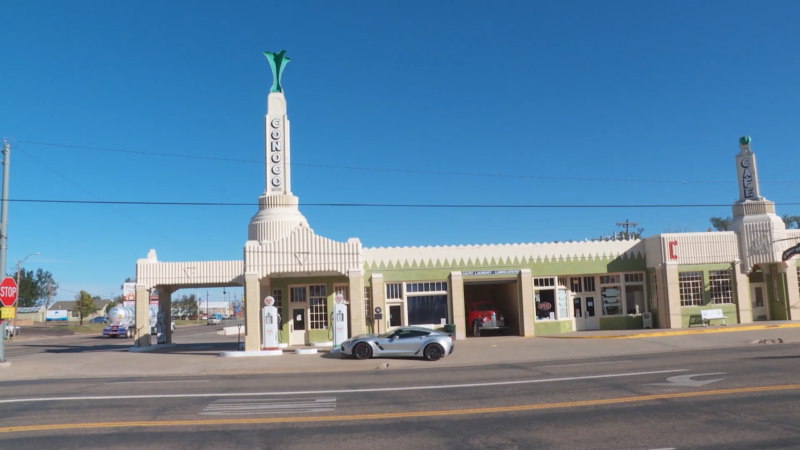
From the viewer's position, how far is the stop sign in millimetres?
22812

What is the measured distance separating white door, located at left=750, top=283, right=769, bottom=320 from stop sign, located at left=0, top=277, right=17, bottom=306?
34.6 meters

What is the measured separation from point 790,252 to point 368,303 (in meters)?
21.2

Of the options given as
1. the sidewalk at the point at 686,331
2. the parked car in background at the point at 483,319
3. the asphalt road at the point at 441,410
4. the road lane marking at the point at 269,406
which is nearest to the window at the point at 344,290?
the parked car in background at the point at 483,319

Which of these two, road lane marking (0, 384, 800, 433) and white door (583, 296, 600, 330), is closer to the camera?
road lane marking (0, 384, 800, 433)

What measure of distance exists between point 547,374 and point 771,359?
637cm

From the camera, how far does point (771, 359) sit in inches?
667

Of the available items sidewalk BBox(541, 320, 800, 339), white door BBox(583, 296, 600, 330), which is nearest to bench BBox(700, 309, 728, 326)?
sidewalk BBox(541, 320, 800, 339)

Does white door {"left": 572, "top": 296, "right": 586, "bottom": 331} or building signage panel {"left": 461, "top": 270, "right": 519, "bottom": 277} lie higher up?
building signage panel {"left": 461, "top": 270, "right": 519, "bottom": 277}

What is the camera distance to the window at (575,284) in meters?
32.5

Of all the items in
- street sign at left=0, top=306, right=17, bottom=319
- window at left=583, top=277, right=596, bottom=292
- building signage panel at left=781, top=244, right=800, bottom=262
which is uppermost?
building signage panel at left=781, top=244, right=800, bottom=262

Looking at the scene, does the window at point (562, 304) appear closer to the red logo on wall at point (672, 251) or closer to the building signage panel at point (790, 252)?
the red logo on wall at point (672, 251)

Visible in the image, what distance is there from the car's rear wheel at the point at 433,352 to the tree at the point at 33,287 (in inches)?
3914

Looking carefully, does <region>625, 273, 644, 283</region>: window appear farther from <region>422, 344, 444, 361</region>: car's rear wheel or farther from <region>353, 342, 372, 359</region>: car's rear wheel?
<region>353, 342, 372, 359</region>: car's rear wheel

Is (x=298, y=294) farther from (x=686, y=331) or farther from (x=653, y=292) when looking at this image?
(x=653, y=292)
